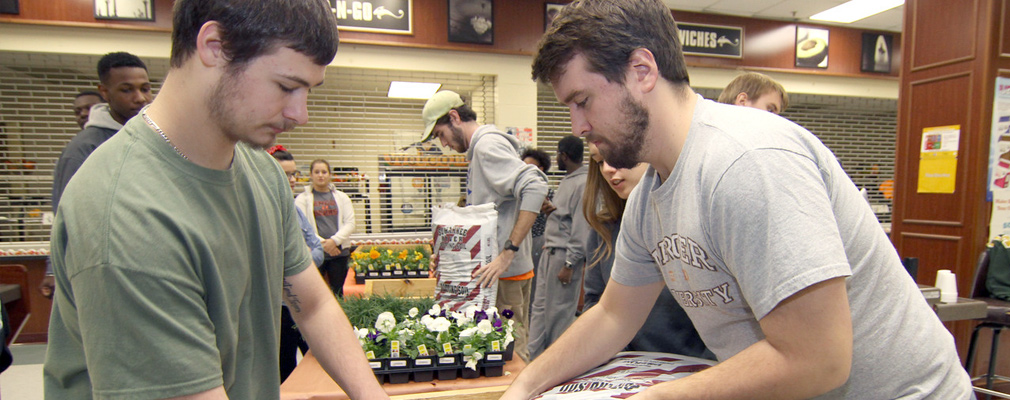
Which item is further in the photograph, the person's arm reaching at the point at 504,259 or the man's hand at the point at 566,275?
the man's hand at the point at 566,275

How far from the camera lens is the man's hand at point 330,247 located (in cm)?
394

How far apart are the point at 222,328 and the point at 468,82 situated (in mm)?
4906

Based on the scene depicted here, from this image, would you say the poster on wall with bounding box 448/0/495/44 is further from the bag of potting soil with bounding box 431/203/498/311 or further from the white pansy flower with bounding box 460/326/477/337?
the white pansy flower with bounding box 460/326/477/337

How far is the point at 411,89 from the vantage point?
6.04 metres

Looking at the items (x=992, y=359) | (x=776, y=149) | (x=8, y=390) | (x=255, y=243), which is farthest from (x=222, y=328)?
(x=8, y=390)

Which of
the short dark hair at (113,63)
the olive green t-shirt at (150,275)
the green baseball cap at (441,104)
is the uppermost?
the short dark hair at (113,63)

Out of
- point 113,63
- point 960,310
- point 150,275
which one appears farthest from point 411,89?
point 150,275

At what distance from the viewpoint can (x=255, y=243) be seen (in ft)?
2.89

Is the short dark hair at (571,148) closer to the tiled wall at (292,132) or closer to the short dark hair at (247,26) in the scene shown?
the tiled wall at (292,132)

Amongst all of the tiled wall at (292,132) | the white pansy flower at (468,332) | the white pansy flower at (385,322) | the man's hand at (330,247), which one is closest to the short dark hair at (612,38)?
the white pansy flower at (468,332)

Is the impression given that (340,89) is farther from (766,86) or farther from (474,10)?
(766,86)

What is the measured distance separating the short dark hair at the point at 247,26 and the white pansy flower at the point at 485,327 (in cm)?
116

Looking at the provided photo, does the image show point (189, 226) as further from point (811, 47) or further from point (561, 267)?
point (811, 47)

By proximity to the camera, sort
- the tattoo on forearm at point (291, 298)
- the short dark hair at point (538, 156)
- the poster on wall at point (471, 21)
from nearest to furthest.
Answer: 1. the tattoo on forearm at point (291, 298)
2. the short dark hair at point (538, 156)
3. the poster on wall at point (471, 21)
